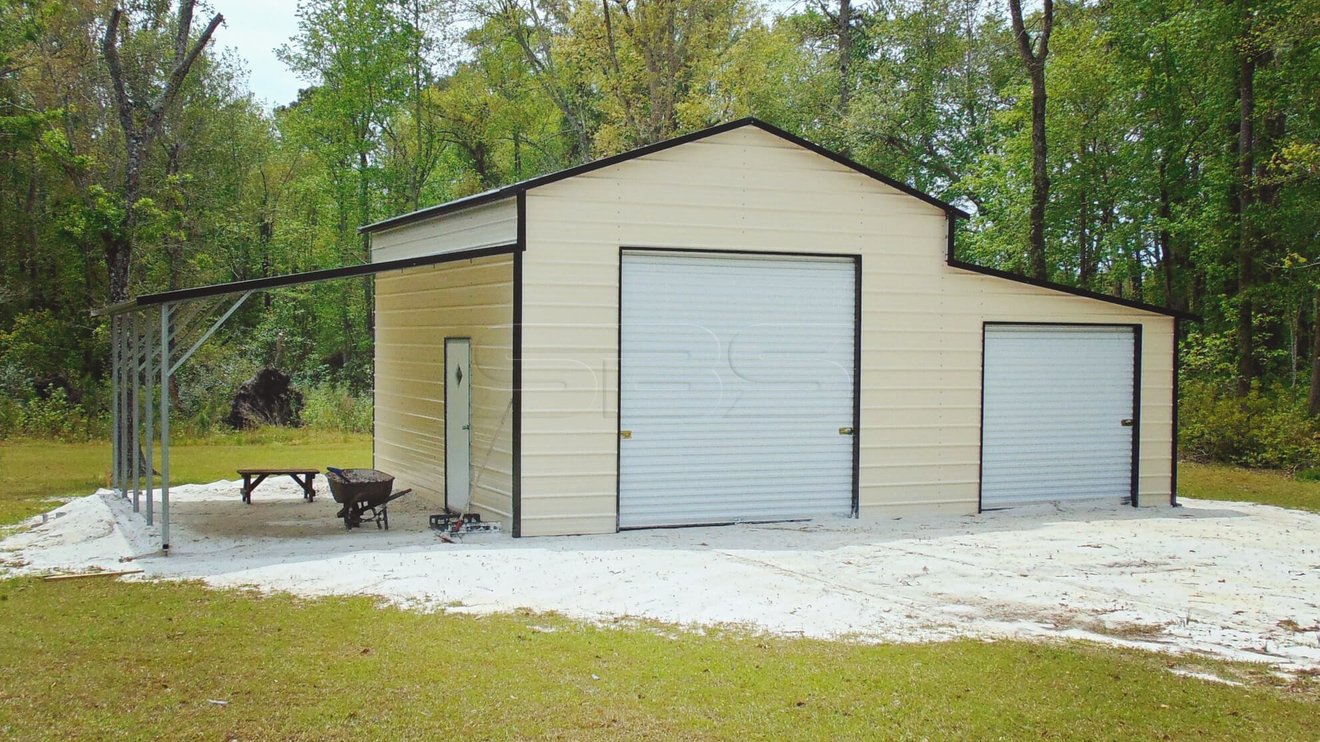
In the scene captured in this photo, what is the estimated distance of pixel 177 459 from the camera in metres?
16.1

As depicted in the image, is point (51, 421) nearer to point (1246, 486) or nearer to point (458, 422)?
point (458, 422)

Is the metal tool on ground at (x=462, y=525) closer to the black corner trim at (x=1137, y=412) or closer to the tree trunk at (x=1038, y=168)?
the black corner trim at (x=1137, y=412)

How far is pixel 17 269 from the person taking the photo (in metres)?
24.5

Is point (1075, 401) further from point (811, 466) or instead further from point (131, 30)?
point (131, 30)

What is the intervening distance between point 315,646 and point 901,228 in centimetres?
773

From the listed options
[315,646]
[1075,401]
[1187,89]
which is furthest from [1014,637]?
[1187,89]

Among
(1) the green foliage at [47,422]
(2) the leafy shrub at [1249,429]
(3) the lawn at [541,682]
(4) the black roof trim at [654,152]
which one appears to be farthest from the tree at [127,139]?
(2) the leafy shrub at [1249,429]

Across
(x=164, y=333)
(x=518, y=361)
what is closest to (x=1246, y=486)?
(x=518, y=361)

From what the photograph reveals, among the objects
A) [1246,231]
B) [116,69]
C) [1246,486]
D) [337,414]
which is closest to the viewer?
[1246,486]

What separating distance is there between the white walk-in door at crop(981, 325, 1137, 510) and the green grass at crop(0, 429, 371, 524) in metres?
9.50

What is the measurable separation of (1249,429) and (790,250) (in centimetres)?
1055

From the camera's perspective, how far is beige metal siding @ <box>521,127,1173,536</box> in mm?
9656

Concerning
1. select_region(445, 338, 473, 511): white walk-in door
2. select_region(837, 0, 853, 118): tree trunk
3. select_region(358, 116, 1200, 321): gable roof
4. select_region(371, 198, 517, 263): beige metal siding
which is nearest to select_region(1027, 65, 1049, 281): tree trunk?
select_region(358, 116, 1200, 321): gable roof

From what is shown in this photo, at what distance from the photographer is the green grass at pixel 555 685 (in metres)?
4.63
